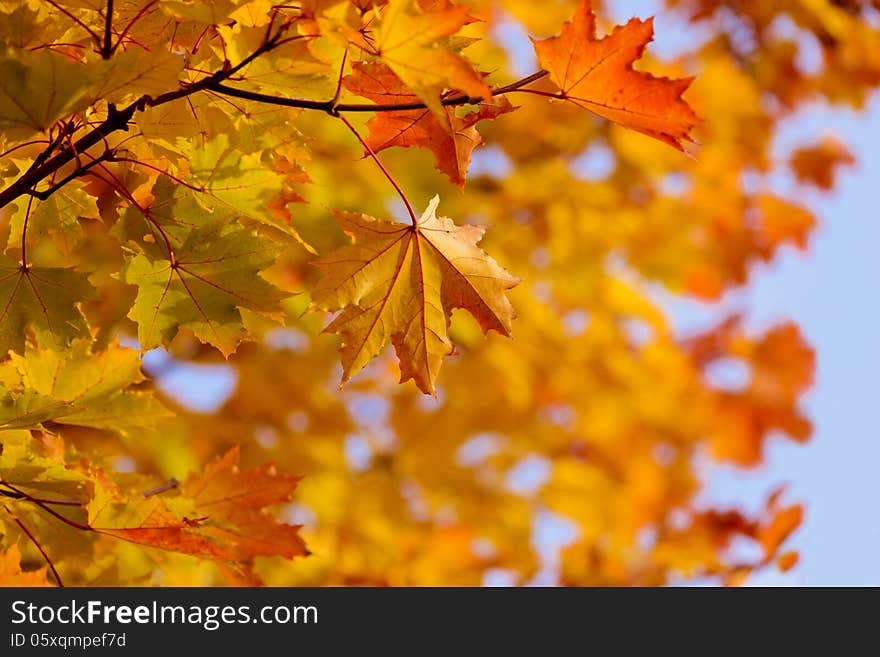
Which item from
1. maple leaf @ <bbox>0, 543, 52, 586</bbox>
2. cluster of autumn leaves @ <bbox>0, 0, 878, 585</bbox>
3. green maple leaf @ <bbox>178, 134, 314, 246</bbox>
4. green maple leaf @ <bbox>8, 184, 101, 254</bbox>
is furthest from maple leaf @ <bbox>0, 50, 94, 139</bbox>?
maple leaf @ <bbox>0, 543, 52, 586</bbox>

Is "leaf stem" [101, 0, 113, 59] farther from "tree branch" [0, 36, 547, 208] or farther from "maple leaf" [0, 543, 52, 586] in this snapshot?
"maple leaf" [0, 543, 52, 586]

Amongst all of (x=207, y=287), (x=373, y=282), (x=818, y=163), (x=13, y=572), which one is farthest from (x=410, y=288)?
(x=818, y=163)

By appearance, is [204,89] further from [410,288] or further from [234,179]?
[410,288]

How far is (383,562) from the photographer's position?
363 cm

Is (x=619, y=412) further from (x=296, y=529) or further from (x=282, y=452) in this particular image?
(x=296, y=529)

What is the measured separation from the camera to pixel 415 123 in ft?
3.38

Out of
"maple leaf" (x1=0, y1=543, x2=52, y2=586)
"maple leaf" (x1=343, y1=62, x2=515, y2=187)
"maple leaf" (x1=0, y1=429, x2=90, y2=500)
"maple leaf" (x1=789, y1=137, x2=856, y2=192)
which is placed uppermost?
"maple leaf" (x1=789, y1=137, x2=856, y2=192)

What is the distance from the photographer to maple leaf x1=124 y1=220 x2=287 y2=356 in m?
1.01

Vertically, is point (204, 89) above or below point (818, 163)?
below

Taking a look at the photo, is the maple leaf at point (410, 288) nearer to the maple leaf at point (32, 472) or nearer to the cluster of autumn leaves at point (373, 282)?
the cluster of autumn leaves at point (373, 282)

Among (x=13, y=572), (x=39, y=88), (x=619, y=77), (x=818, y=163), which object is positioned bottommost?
(x=13, y=572)

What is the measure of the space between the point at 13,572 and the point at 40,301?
0.39 meters

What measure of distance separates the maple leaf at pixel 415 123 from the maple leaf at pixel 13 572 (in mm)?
706

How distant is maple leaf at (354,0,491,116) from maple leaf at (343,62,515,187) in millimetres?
136
